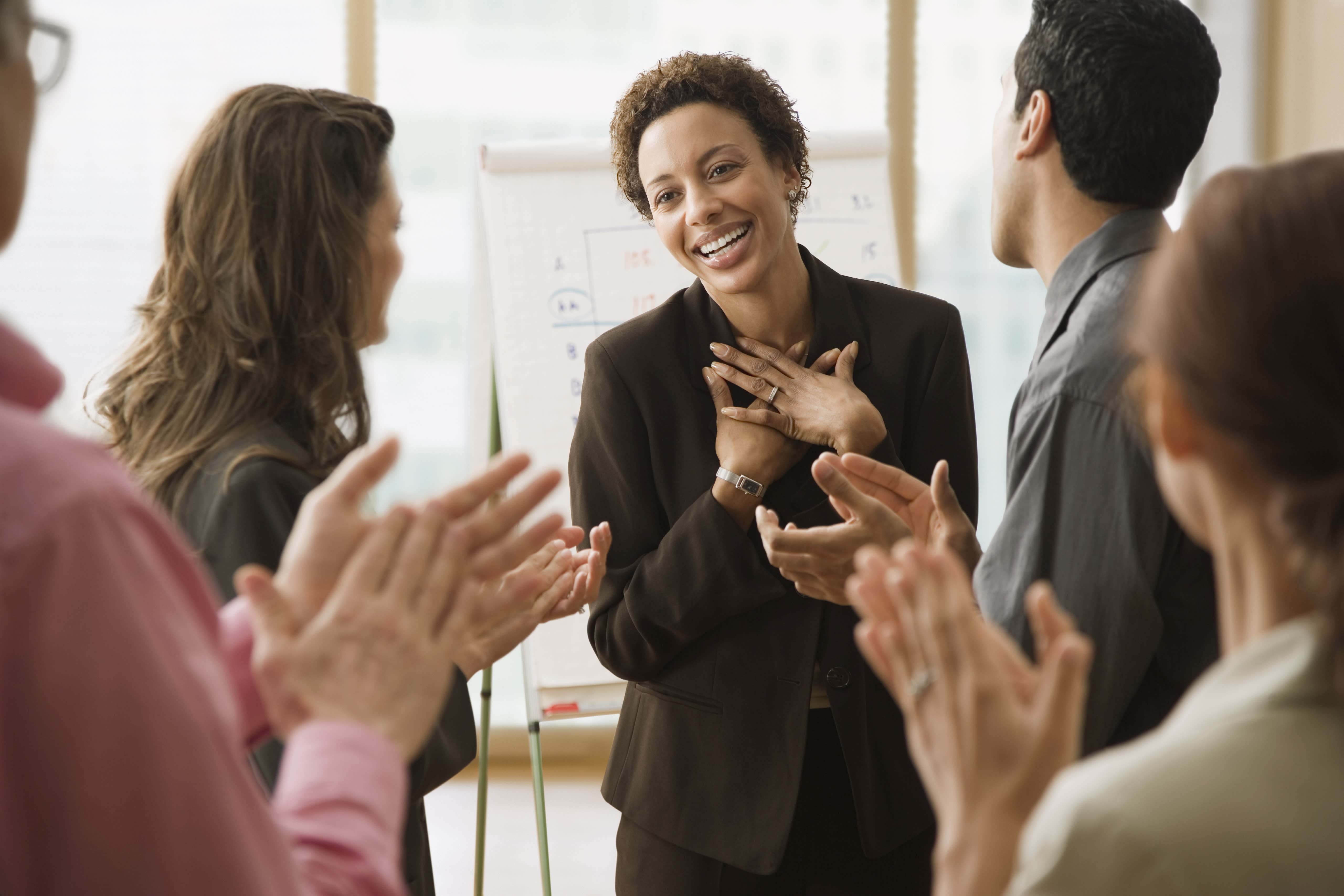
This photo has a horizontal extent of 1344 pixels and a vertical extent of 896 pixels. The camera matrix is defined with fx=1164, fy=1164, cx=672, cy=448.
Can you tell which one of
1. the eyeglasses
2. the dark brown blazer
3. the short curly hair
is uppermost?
the short curly hair

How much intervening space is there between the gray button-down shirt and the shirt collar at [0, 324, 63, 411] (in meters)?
1.01

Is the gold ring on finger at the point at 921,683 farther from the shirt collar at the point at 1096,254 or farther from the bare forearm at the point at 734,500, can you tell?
the bare forearm at the point at 734,500

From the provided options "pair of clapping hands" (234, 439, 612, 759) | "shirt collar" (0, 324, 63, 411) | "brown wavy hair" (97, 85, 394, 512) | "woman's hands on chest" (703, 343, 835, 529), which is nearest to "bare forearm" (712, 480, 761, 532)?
"woman's hands on chest" (703, 343, 835, 529)

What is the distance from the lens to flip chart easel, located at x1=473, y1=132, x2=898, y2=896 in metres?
2.67

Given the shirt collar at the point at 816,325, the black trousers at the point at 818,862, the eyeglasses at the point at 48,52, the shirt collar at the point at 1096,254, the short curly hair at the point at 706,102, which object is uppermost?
the short curly hair at the point at 706,102

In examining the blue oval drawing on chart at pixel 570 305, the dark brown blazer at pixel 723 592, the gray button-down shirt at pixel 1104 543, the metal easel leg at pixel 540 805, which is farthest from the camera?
the blue oval drawing on chart at pixel 570 305

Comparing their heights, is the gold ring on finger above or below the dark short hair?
below

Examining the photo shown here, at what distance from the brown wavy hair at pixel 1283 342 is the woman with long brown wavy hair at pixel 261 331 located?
3.10 feet

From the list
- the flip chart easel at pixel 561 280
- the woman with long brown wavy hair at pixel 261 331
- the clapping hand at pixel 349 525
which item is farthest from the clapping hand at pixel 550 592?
the flip chart easel at pixel 561 280

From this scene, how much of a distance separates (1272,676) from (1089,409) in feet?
1.98

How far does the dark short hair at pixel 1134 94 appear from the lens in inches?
57.4

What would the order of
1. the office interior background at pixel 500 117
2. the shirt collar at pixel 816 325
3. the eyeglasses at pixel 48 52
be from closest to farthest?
the eyeglasses at pixel 48 52
the shirt collar at pixel 816 325
the office interior background at pixel 500 117

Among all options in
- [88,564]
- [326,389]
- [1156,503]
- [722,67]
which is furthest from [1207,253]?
[722,67]

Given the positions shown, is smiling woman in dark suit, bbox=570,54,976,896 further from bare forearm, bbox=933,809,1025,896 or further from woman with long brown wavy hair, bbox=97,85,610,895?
bare forearm, bbox=933,809,1025,896
